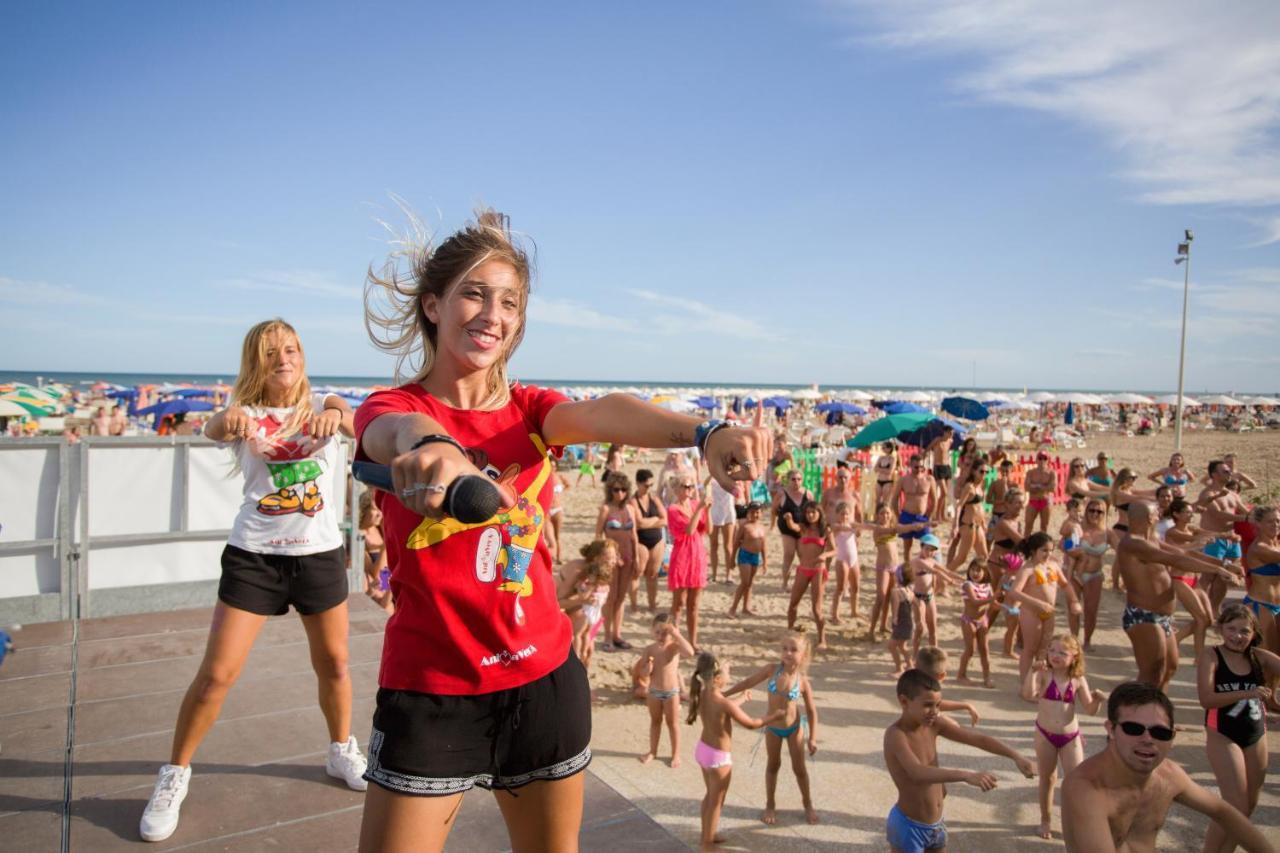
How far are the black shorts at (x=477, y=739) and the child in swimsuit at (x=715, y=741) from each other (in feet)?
9.84

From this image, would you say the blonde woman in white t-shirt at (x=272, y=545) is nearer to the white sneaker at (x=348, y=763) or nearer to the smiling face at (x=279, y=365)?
the smiling face at (x=279, y=365)

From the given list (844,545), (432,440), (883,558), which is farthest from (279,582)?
(844,545)

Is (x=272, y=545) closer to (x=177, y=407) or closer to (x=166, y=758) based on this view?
(x=166, y=758)

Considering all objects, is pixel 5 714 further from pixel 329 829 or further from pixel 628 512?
pixel 628 512

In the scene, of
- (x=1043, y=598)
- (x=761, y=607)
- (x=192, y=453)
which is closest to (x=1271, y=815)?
(x=1043, y=598)

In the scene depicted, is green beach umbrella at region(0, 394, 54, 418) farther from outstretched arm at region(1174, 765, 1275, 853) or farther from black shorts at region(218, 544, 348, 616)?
outstretched arm at region(1174, 765, 1275, 853)

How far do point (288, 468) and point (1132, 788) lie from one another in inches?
147

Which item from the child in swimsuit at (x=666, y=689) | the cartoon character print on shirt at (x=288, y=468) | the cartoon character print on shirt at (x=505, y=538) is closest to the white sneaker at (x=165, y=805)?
the cartoon character print on shirt at (x=288, y=468)

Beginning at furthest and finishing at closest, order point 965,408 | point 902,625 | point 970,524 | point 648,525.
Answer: point 965,408 < point 970,524 < point 648,525 < point 902,625

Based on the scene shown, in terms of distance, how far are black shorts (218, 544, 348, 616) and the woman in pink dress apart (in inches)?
201

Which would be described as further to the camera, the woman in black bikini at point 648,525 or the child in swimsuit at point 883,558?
the woman in black bikini at point 648,525

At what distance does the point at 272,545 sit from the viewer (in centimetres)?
296

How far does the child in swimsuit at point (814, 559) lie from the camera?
27.1ft

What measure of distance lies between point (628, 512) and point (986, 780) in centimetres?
537
